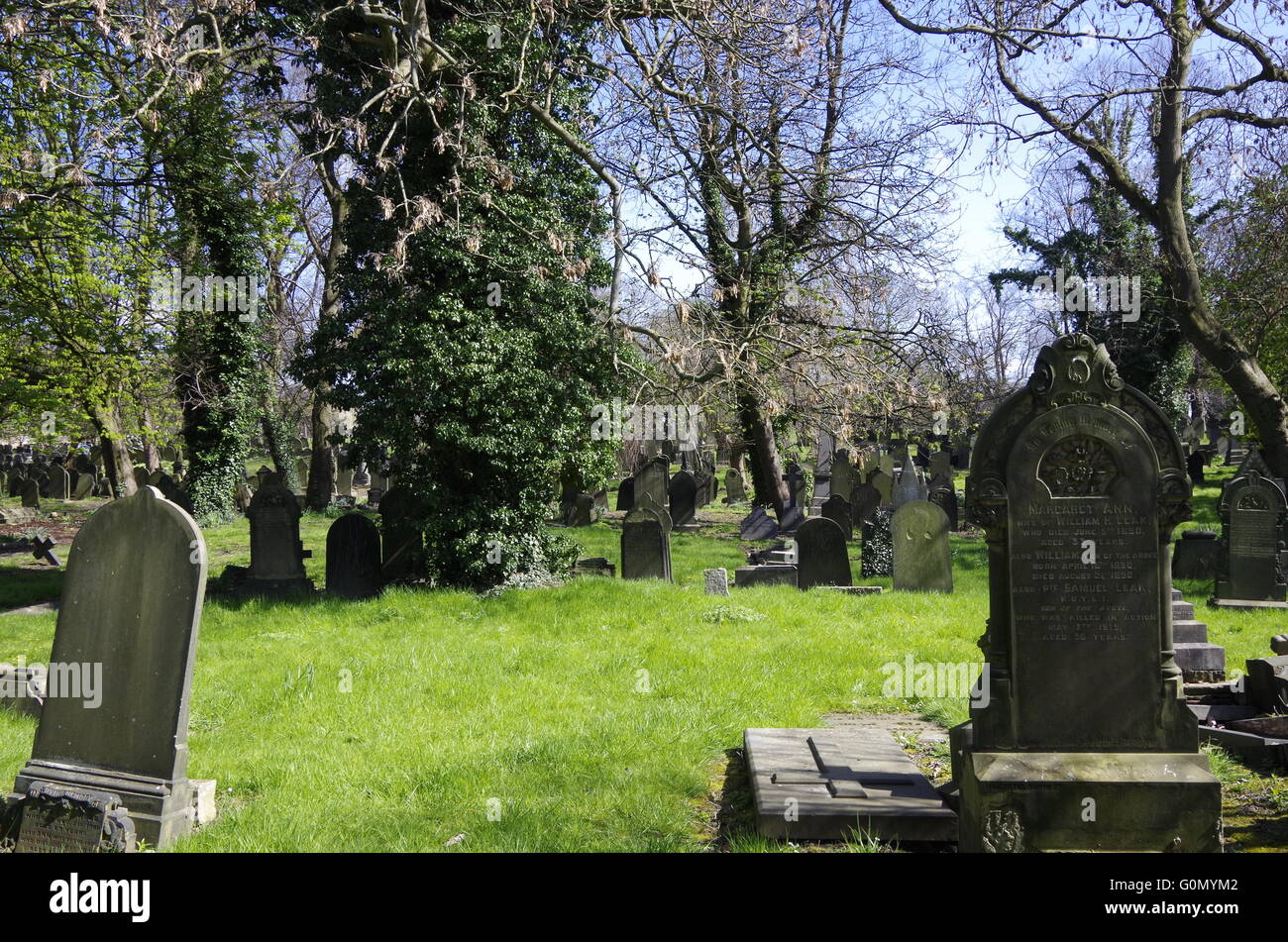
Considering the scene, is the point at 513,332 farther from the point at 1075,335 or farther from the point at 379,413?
the point at 1075,335

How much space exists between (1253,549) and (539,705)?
33.4 ft

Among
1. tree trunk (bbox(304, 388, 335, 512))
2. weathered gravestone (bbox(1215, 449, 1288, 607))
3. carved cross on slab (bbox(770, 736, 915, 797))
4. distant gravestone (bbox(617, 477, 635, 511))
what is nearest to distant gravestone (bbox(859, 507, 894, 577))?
weathered gravestone (bbox(1215, 449, 1288, 607))

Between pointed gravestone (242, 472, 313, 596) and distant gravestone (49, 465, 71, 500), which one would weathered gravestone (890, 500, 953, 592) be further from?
distant gravestone (49, 465, 71, 500)

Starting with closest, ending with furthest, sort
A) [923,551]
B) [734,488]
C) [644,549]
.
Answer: [923,551], [644,549], [734,488]

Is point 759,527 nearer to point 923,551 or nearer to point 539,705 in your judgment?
point 923,551

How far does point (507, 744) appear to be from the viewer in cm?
651

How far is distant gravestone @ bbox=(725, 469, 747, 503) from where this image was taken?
2950 centimetres

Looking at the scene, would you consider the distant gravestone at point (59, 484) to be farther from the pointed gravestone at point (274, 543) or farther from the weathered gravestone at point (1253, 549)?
the weathered gravestone at point (1253, 549)

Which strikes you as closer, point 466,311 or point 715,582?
point 466,311

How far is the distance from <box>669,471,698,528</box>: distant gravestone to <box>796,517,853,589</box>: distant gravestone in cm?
866

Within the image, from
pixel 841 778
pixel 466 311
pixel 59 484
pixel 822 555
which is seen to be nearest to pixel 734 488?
pixel 822 555

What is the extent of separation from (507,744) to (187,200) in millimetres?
13968

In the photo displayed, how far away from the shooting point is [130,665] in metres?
5.21
